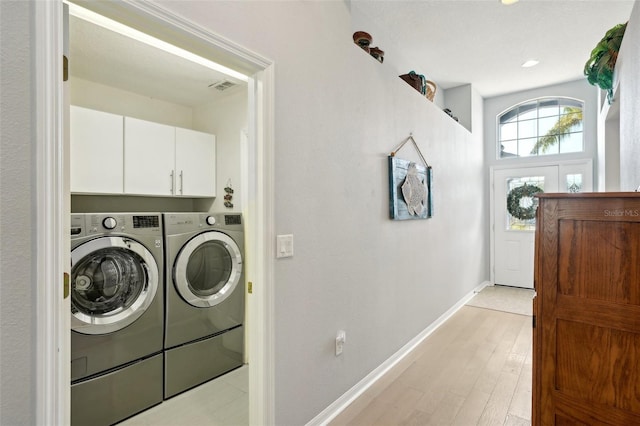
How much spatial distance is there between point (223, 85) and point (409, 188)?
1996mm

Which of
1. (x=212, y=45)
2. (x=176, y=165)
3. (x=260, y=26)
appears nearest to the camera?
(x=212, y=45)

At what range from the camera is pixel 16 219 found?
89 centimetres

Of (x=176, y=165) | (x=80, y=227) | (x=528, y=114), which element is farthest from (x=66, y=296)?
(x=528, y=114)

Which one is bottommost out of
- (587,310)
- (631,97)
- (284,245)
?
(587,310)

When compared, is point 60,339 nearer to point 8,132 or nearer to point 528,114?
point 8,132

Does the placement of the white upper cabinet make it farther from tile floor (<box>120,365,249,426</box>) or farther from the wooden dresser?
the wooden dresser

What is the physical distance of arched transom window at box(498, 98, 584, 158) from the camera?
4.64m

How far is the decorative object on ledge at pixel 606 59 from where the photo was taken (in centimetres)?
240

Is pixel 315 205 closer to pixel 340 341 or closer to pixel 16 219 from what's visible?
pixel 340 341

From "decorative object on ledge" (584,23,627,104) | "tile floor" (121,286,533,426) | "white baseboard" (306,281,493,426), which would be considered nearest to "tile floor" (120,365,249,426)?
"tile floor" (121,286,533,426)

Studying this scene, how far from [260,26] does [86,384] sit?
221 centimetres

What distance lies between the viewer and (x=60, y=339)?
98cm

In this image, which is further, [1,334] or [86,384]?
[86,384]

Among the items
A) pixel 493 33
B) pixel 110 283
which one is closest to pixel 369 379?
pixel 110 283
